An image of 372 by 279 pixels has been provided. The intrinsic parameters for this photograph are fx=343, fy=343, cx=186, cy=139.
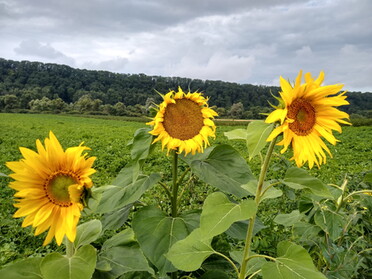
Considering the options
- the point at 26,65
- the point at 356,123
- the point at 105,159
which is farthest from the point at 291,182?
the point at 26,65

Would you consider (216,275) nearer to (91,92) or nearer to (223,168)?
(223,168)

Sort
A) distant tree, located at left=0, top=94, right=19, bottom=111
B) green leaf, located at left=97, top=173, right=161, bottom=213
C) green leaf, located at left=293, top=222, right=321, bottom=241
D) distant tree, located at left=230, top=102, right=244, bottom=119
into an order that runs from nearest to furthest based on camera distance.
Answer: green leaf, located at left=97, top=173, right=161, bottom=213, green leaf, located at left=293, top=222, right=321, bottom=241, distant tree, located at left=230, top=102, right=244, bottom=119, distant tree, located at left=0, top=94, right=19, bottom=111

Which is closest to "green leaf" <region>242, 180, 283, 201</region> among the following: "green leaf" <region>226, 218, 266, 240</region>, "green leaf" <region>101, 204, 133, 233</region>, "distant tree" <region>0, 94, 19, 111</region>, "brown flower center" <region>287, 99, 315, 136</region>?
"brown flower center" <region>287, 99, 315, 136</region>

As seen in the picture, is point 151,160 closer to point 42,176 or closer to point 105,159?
point 105,159

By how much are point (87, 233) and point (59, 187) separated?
32 cm

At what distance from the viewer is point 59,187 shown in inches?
46.1

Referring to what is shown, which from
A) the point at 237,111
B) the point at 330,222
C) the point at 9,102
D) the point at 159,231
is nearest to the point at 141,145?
the point at 159,231

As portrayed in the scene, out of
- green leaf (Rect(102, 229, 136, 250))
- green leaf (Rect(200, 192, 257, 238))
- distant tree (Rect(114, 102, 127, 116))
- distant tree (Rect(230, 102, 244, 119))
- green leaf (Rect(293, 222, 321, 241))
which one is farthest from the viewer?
distant tree (Rect(114, 102, 127, 116))

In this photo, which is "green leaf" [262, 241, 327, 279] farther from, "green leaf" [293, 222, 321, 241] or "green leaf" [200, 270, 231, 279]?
"green leaf" [293, 222, 321, 241]

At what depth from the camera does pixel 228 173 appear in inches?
64.3

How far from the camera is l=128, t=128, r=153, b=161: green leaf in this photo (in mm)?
1541

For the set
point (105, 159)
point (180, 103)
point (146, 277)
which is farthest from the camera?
point (105, 159)

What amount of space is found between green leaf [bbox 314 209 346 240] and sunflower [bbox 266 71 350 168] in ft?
1.93

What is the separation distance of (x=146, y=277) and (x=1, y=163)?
817 cm
